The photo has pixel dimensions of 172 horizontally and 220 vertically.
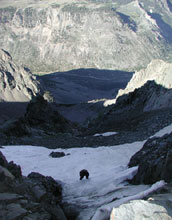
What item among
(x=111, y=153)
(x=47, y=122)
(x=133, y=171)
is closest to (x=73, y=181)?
(x=133, y=171)

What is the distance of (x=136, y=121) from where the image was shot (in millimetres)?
28344

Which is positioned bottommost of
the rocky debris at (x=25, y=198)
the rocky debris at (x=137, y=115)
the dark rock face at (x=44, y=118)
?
the dark rock face at (x=44, y=118)

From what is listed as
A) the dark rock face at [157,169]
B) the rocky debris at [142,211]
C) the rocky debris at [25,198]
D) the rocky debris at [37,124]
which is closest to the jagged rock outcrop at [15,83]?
the rocky debris at [37,124]

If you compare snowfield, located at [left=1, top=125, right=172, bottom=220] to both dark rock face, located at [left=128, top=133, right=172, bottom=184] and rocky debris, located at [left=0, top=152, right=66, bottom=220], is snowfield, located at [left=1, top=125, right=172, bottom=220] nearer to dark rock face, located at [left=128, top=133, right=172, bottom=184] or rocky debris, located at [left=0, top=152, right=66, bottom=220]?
dark rock face, located at [left=128, top=133, right=172, bottom=184]

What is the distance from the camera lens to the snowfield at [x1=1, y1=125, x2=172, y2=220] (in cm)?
897

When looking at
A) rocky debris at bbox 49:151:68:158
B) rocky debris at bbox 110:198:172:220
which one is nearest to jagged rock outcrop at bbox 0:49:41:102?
rocky debris at bbox 49:151:68:158

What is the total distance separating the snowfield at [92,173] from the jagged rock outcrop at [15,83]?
8340cm

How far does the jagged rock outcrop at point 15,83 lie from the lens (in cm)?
10362

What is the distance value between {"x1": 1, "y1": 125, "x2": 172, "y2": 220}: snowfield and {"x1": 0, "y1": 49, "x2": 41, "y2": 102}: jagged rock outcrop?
83.4 m

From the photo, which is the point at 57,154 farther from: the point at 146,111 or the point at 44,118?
the point at 44,118

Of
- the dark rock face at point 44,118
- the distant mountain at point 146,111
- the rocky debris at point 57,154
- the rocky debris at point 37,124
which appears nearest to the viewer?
the rocky debris at point 57,154

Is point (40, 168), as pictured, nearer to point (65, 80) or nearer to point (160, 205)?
point (160, 205)

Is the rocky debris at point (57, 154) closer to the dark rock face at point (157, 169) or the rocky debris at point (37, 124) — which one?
the dark rock face at point (157, 169)

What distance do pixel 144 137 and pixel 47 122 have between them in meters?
20.9
